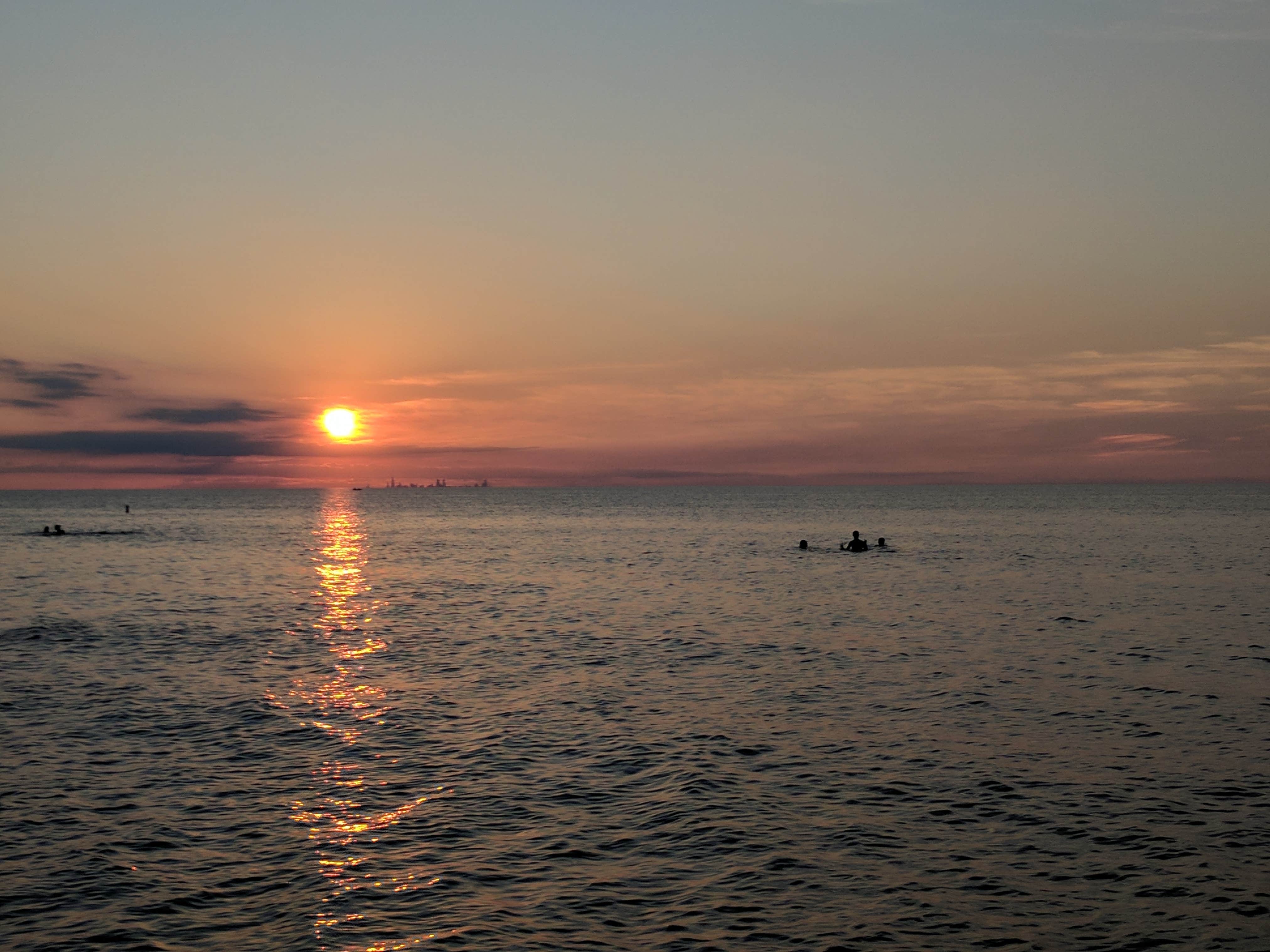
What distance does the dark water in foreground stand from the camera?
635 inches

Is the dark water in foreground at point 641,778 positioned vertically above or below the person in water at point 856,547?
below

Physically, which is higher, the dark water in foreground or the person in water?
the person in water

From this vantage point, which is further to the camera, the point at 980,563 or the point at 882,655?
the point at 980,563

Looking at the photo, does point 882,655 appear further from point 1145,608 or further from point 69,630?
point 69,630

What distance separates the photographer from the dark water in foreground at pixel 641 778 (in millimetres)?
16141

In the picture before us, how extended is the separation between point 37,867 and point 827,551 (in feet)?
305

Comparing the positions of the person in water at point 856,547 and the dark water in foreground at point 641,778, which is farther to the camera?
the person in water at point 856,547

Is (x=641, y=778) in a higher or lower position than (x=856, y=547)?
lower

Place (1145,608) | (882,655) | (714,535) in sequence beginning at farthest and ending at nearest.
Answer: (714,535)
(1145,608)
(882,655)

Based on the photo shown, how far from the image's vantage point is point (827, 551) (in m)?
106

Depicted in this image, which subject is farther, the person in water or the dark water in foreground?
the person in water

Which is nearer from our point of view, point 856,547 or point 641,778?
point 641,778

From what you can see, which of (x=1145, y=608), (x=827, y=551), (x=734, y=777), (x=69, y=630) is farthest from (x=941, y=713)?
(x=827, y=551)

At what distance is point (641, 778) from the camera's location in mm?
23828
